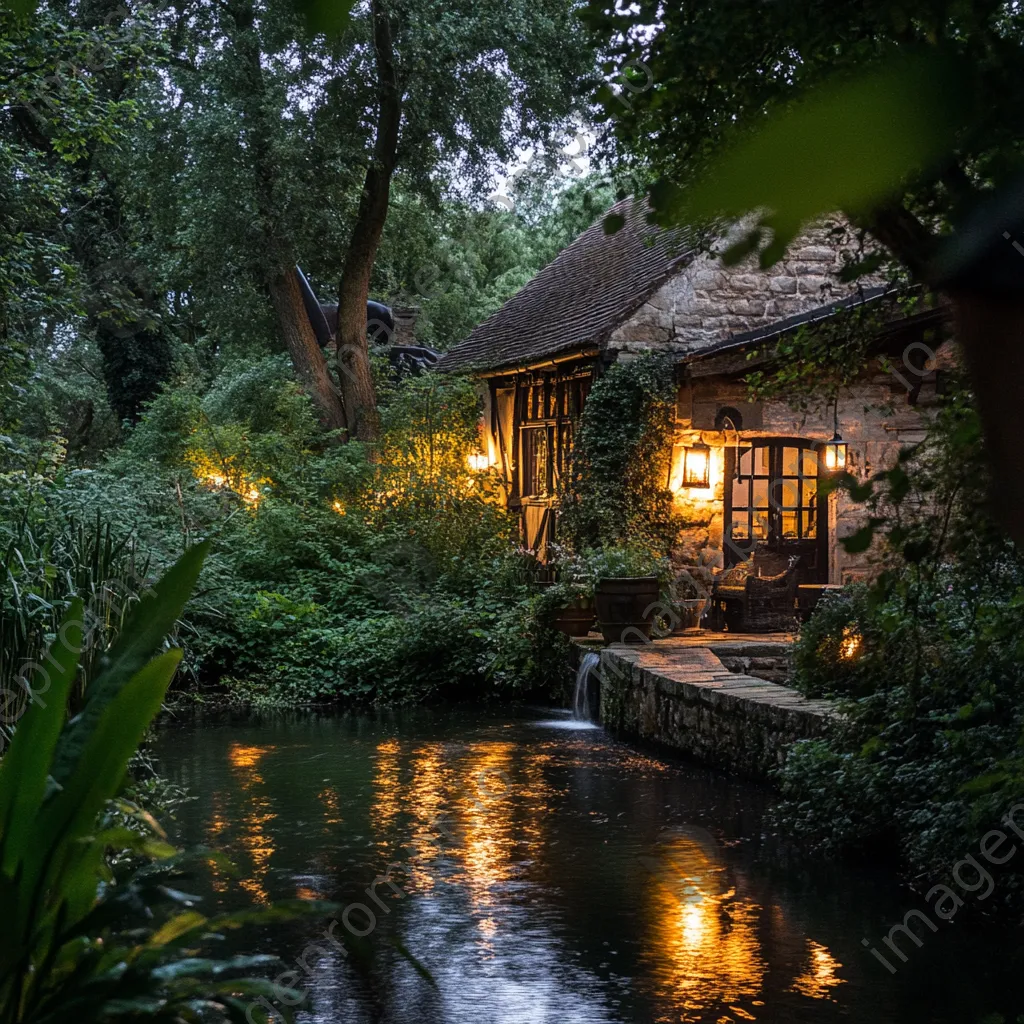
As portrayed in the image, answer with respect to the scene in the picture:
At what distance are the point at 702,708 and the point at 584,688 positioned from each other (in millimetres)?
2454

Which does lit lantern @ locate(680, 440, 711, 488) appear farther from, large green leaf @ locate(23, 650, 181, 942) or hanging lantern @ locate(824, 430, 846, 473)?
large green leaf @ locate(23, 650, 181, 942)

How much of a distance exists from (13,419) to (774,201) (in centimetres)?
1039

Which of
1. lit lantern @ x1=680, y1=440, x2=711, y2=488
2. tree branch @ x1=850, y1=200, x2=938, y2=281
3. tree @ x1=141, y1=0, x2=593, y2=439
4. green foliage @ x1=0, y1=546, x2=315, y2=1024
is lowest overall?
green foliage @ x1=0, y1=546, x2=315, y2=1024

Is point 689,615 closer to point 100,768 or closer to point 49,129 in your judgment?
point 49,129

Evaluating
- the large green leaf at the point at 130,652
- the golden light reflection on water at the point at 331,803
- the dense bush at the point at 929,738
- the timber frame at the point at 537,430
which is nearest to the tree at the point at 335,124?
the timber frame at the point at 537,430

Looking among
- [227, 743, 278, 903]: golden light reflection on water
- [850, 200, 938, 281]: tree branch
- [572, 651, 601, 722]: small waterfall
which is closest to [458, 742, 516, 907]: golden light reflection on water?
[227, 743, 278, 903]: golden light reflection on water

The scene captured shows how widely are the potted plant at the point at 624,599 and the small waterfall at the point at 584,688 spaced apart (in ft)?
1.44

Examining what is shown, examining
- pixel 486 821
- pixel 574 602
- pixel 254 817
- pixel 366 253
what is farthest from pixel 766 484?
pixel 254 817

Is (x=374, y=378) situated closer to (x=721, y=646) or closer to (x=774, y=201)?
(x=721, y=646)

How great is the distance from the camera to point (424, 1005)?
493cm

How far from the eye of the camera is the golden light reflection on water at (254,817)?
21.1ft

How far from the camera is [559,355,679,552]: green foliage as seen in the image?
1358 cm

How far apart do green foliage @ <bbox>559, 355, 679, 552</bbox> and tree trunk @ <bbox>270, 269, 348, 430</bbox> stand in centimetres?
658

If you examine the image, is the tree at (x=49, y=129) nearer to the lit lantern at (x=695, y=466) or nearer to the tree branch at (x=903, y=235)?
the lit lantern at (x=695, y=466)
